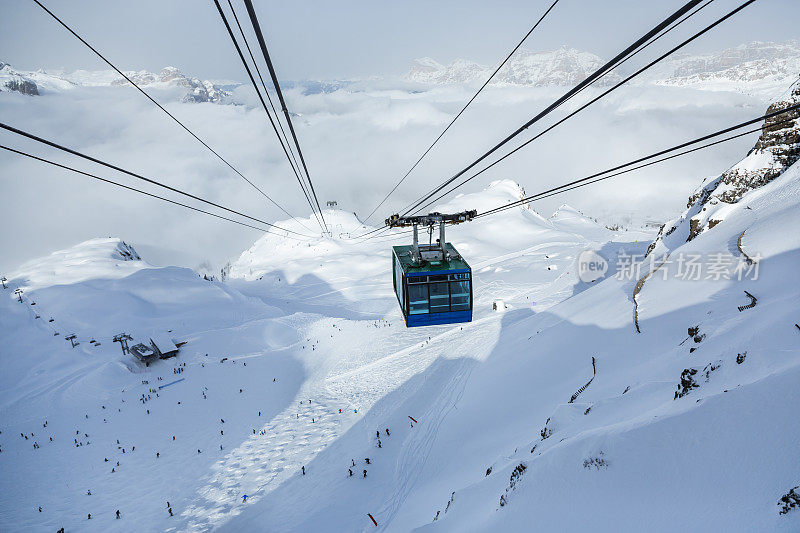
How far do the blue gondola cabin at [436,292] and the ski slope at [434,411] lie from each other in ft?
18.3

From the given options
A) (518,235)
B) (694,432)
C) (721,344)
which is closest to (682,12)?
(694,432)

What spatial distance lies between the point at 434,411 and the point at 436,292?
41.0 ft

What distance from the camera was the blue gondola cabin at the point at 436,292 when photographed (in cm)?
1569

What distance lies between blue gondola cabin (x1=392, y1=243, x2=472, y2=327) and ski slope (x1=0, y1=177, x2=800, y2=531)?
559 cm

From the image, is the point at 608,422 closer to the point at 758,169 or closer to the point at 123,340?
the point at 758,169

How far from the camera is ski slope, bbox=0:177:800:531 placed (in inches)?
320

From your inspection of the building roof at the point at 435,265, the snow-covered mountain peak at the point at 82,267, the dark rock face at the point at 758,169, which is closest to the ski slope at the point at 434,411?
the dark rock face at the point at 758,169

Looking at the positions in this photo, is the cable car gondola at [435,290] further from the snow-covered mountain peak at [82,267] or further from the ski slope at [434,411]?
the snow-covered mountain peak at [82,267]

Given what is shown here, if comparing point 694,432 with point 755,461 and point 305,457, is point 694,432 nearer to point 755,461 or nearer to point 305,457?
point 755,461

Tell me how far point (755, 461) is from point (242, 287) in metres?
90.4

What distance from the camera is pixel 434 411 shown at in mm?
25000

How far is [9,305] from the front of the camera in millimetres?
57250

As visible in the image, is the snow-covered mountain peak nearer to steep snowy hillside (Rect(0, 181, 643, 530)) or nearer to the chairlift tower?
steep snowy hillside (Rect(0, 181, 643, 530))

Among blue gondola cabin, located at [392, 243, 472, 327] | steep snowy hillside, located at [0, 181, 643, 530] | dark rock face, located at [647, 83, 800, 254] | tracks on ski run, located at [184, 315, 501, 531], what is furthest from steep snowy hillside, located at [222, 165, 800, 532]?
blue gondola cabin, located at [392, 243, 472, 327]
